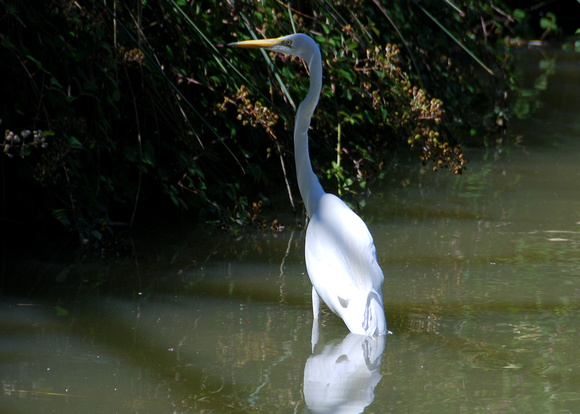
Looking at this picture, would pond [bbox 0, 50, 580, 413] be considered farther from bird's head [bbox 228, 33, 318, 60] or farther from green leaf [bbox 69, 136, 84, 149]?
bird's head [bbox 228, 33, 318, 60]

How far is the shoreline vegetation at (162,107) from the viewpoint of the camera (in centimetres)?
380

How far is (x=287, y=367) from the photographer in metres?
2.88

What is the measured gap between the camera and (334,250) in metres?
3.29

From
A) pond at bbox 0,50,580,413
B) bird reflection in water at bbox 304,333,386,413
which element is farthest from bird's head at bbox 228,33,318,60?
bird reflection in water at bbox 304,333,386,413

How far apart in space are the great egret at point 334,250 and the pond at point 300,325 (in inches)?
5.3

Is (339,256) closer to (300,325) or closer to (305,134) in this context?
(300,325)

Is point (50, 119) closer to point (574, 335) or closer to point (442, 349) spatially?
point (442, 349)

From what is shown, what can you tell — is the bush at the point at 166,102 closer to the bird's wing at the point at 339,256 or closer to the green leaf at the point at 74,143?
the green leaf at the point at 74,143

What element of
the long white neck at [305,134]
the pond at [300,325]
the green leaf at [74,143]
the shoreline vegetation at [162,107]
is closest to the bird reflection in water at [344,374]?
the pond at [300,325]

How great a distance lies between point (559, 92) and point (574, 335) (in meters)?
6.53

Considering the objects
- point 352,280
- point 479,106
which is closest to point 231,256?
point 352,280

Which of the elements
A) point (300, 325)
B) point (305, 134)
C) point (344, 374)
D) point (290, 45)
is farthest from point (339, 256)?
point (290, 45)

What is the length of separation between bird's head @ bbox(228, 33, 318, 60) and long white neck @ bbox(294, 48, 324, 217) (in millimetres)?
32

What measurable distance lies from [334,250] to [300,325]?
0.33 metres
